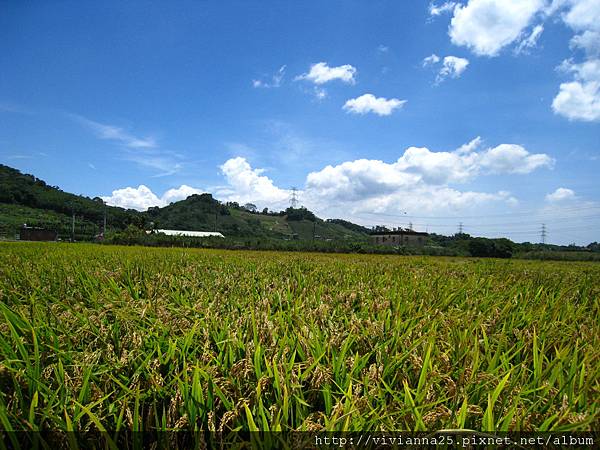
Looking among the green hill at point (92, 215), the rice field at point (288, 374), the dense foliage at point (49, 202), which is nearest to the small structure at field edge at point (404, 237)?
the green hill at point (92, 215)

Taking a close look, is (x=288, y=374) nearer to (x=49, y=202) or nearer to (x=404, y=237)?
(x=404, y=237)

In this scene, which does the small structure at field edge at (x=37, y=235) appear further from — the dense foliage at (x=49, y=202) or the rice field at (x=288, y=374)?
the rice field at (x=288, y=374)

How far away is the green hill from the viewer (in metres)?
114

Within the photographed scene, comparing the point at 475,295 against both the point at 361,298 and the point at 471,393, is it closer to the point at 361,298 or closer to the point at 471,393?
the point at 361,298

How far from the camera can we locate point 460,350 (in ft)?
5.61

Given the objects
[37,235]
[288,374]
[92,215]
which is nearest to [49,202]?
[92,215]

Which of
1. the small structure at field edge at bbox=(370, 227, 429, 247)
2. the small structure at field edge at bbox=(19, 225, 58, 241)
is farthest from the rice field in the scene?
the small structure at field edge at bbox=(370, 227, 429, 247)

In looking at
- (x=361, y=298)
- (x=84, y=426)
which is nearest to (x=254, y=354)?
(x=84, y=426)

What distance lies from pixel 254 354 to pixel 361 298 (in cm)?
178

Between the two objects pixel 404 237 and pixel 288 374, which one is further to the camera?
pixel 404 237

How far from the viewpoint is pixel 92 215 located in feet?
470

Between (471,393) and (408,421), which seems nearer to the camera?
(408,421)

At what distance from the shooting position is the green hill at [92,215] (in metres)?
114

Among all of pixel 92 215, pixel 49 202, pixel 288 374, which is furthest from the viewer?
pixel 49 202
